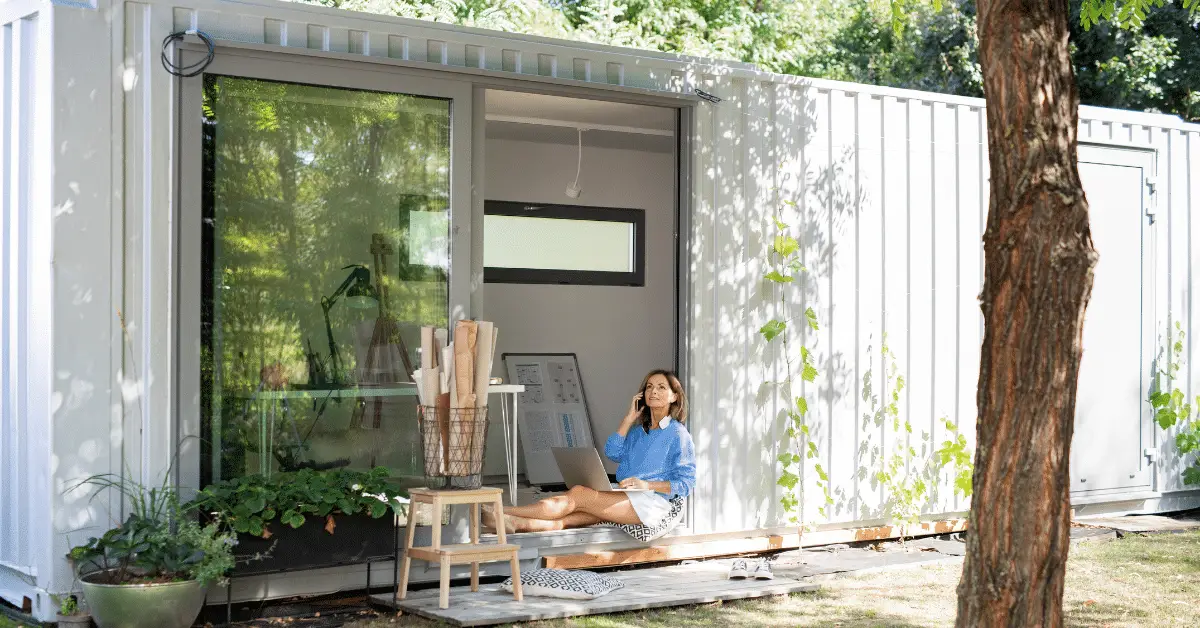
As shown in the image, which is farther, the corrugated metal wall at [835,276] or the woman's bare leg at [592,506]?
the corrugated metal wall at [835,276]

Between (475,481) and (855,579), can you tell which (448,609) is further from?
(855,579)

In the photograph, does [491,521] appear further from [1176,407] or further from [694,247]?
[1176,407]

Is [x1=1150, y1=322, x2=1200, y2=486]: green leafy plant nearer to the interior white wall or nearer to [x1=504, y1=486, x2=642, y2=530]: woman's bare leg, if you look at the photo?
the interior white wall

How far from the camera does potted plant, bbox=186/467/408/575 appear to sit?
202 inches

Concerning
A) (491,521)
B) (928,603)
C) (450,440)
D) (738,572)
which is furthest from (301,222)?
(928,603)

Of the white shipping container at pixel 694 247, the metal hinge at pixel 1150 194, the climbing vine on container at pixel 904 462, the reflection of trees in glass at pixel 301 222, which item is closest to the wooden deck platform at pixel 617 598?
the white shipping container at pixel 694 247

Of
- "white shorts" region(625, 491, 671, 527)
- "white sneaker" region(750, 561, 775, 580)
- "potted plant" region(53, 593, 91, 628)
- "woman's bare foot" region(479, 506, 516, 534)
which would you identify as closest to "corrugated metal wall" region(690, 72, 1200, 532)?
"white shorts" region(625, 491, 671, 527)

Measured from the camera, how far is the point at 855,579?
21.1 ft

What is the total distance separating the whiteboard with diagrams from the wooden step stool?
139 inches

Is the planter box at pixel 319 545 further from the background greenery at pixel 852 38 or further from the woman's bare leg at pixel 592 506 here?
the background greenery at pixel 852 38

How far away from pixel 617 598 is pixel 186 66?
2892mm

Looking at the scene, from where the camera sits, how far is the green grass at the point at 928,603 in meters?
5.40

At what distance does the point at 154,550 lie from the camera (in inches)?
192

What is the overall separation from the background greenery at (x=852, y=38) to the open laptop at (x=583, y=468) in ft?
26.4
